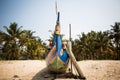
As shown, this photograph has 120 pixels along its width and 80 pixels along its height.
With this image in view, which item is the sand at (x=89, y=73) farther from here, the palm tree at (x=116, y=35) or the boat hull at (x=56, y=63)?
the palm tree at (x=116, y=35)

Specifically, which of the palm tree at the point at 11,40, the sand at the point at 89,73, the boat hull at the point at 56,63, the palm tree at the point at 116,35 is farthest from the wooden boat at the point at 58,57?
the palm tree at the point at 116,35

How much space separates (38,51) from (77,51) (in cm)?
987

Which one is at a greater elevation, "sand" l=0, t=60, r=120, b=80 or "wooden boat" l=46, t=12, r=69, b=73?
"wooden boat" l=46, t=12, r=69, b=73

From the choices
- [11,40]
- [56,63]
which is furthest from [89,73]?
[11,40]

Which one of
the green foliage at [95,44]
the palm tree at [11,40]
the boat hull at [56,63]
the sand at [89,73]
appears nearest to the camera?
the sand at [89,73]

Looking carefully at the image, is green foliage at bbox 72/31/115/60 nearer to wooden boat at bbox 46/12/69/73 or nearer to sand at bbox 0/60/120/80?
sand at bbox 0/60/120/80

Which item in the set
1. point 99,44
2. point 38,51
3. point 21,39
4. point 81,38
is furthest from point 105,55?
point 21,39

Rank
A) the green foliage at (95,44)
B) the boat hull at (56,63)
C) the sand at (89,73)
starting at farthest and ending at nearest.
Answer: the green foliage at (95,44), the boat hull at (56,63), the sand at (89,73)

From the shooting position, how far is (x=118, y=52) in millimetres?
28438

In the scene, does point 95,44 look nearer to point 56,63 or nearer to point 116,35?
point 116,35

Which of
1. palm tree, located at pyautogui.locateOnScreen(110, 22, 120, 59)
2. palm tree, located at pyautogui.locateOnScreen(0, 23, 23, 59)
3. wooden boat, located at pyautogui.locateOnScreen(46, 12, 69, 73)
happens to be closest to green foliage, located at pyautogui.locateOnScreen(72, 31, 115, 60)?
palm tree, located at pyautogui.locateOnScreen(110, 22, 120, 59)

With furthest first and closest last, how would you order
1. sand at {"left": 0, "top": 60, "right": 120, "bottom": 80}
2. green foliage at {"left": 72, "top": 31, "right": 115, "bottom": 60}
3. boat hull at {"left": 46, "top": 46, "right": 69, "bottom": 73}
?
green foliage at {"left": 72, "top": 31, "right": 115, "bottom": 60}
boat hull at {"left": 46, "top": 46, "right": 69, "bottom": 73}
sand at {"left": 0, "top": 60, "right": 120, "bottom": 80}

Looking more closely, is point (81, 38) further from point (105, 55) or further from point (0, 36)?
point (0, 36)

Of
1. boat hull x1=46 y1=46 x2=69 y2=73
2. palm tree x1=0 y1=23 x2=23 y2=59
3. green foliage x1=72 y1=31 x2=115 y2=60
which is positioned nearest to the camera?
boat hull x1=46 y1=46 x2=69 y2=73
